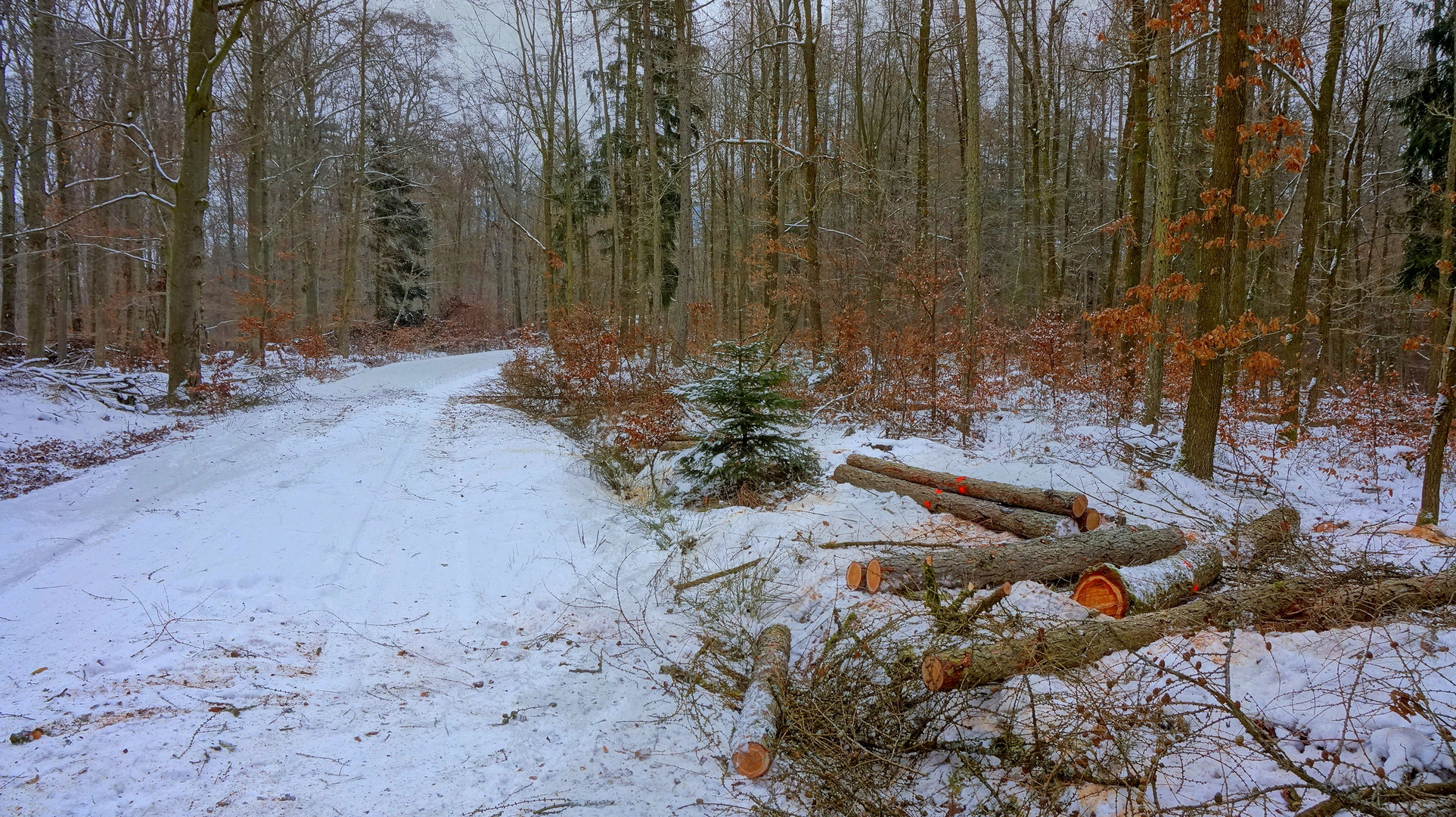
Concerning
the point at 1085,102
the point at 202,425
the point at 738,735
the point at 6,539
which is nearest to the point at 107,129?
the point at 202,425

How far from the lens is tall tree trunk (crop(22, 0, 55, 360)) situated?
14883mm

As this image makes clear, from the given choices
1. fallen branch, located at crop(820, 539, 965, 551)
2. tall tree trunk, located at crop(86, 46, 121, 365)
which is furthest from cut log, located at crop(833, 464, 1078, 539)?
tall tree trunk, located at crop(86, 46, 121, 365)

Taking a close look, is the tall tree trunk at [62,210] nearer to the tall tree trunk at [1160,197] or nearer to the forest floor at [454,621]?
the forest floor at [454,621]

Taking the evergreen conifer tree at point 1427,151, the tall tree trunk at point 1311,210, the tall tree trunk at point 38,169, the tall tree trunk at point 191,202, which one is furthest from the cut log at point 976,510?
the tall tree trunk at point 38,169

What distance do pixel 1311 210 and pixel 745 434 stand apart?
439 inches

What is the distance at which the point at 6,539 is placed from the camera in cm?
563

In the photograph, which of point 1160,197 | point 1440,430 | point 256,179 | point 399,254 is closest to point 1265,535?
point 1440,430

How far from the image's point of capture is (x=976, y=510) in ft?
22.2

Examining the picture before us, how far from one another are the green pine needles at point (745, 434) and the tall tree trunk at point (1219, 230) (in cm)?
473

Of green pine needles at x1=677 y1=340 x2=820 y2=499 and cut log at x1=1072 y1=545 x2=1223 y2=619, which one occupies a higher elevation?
green pine needles at x1=677 y1=340 x2=820 y2=499

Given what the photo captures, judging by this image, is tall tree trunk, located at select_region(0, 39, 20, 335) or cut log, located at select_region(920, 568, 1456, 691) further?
tall tree trunk, located at select_region(0, 39, 20, 335)

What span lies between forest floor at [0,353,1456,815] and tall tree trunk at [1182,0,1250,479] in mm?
573

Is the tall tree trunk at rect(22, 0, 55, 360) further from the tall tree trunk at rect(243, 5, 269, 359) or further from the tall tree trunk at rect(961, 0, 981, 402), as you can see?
the tall tree trunk at rect(961, 0, 981, 402)

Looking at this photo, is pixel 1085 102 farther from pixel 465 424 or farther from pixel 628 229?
pixel 465 424
